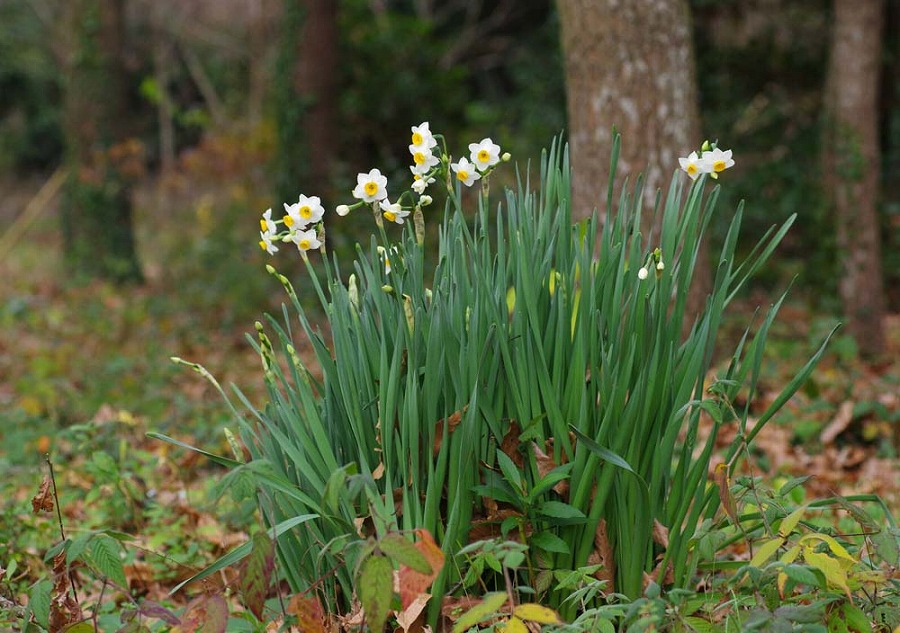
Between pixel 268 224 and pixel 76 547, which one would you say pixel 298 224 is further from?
pixel 76 547

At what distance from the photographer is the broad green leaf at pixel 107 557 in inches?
73.9

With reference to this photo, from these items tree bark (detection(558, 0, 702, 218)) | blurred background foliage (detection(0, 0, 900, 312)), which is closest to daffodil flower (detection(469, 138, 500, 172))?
tree bark (detection(558, 0, 702, 218))

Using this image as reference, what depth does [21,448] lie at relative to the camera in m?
4.12

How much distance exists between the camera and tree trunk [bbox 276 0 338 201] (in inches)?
339

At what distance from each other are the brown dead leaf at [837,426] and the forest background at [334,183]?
14 millimetres

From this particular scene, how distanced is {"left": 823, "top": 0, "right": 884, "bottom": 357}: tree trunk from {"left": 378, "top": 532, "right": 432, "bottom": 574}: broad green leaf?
5.51 m

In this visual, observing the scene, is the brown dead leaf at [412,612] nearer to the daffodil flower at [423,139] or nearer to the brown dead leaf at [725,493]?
the brown dead leaf at [725,493]

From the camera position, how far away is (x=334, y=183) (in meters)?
8.34

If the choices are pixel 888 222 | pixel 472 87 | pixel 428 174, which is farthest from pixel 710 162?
pixel 472 87

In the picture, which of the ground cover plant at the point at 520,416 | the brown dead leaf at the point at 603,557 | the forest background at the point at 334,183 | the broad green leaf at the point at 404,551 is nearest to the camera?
the broad green leaf at the point at 404,551

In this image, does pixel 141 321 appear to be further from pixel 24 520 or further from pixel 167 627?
pixel 167 627

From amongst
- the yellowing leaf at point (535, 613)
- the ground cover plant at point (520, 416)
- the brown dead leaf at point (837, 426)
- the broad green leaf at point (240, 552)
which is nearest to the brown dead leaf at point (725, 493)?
the ground cover plant at point (520, 416)

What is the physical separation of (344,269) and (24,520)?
501 cm

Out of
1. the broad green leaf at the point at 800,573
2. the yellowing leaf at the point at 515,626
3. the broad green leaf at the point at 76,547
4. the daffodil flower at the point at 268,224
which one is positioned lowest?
the broad green leaf at the point at 800,573
